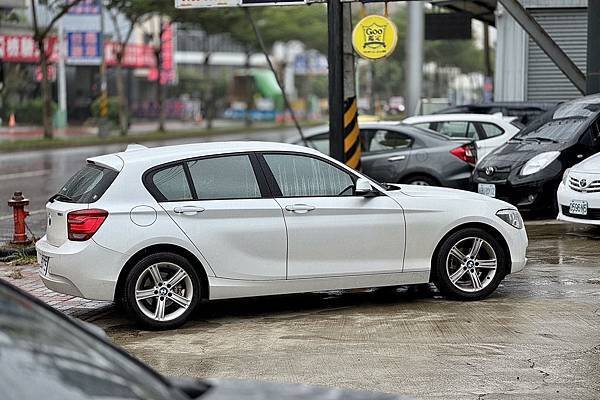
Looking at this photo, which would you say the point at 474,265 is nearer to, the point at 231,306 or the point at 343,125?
the point at 231,306

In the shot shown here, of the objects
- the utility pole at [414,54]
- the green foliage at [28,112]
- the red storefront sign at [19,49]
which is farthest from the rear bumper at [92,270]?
the green foliage at [28,112]

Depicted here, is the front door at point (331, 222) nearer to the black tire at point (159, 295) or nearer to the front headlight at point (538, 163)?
the black tire at point (159, 295)

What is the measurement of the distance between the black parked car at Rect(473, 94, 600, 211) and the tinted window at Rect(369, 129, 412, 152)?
4.54ft

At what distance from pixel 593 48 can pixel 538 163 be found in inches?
104

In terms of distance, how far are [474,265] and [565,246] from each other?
340 cm

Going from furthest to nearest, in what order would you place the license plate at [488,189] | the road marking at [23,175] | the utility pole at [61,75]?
1. the utility pole at [61,75]
2. the road marking at [23,175]
3. the license plate at [488,189]

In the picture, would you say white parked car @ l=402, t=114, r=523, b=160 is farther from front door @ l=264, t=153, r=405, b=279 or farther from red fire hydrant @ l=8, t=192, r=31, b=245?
front door @ l=264, t=153, r=405, b=279

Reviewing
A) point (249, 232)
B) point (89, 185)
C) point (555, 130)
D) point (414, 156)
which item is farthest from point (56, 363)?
point (414, 156)

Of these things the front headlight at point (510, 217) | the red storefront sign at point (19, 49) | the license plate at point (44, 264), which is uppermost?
→ the red storefront sign at point (19, 49)

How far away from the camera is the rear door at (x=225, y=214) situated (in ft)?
29.7

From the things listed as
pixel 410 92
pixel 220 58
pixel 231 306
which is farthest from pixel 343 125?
pixel 220 58

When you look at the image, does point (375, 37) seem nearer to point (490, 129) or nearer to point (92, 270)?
point (490, 129)

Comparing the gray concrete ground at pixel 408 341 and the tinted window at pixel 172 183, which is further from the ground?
the tinted window at pixel 172 183

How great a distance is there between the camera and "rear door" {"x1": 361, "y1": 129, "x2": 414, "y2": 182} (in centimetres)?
1650
